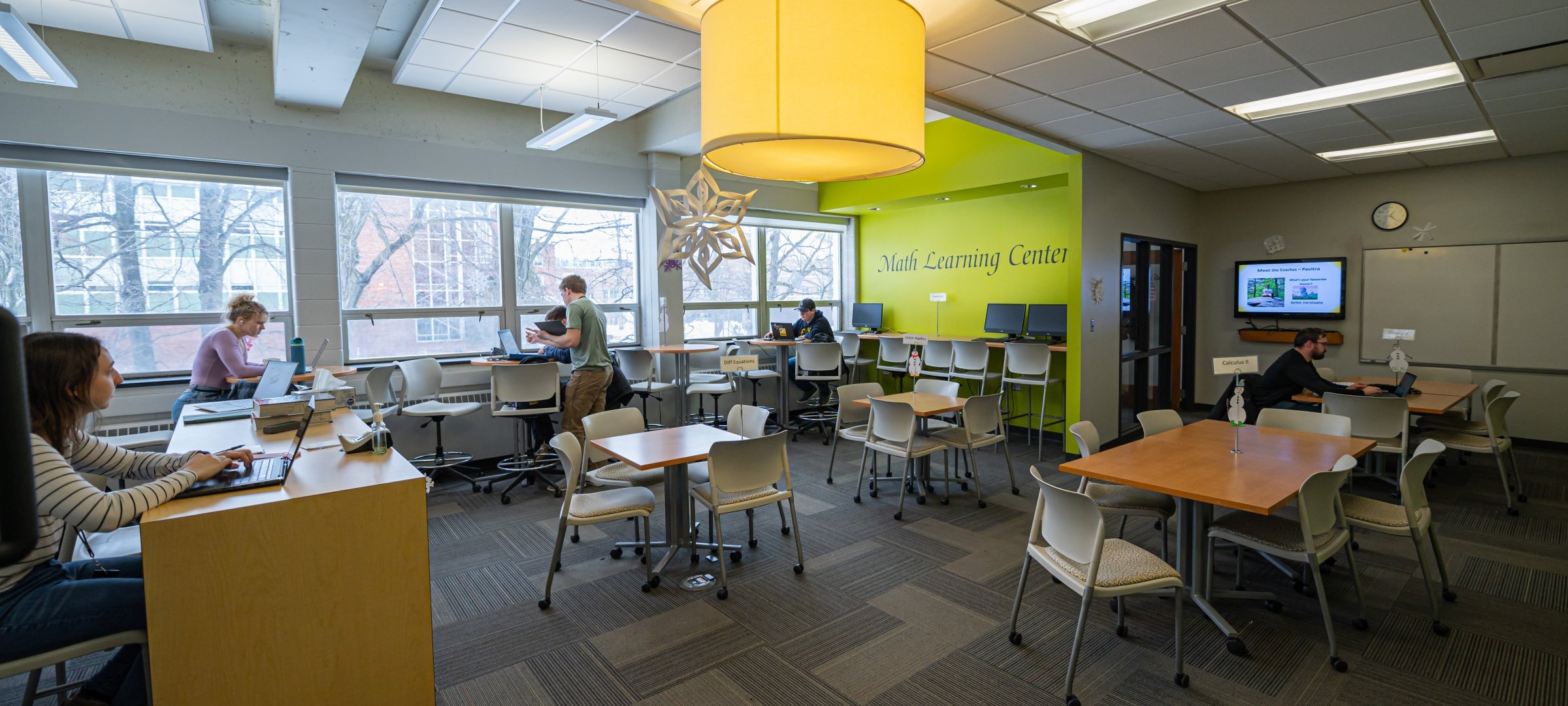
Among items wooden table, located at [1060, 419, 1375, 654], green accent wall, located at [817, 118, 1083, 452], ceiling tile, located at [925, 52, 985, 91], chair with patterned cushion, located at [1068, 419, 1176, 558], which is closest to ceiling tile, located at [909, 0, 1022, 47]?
ceiling tile, located at [925, 52, 985, 91]

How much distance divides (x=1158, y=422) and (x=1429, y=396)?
8.56ft

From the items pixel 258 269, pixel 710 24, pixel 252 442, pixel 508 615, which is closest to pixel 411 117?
pixel 258 269

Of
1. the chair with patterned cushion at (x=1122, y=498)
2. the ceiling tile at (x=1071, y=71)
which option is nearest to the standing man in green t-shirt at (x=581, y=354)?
the ceiling tile at (x=1071, y=71)

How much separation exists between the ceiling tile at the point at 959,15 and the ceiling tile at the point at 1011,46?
66mm

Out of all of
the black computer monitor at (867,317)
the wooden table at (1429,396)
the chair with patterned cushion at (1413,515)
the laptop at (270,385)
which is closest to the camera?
the chair with patterned cushion at (1413,515)

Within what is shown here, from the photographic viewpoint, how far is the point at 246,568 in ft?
6.31

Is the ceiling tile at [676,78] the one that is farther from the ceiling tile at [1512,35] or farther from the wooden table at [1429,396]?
the wooden table at [1429,396]

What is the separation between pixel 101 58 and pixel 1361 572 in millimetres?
8261

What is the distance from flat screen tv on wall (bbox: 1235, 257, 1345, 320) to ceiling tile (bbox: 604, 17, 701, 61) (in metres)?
6.73

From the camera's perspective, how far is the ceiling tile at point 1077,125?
4.95m

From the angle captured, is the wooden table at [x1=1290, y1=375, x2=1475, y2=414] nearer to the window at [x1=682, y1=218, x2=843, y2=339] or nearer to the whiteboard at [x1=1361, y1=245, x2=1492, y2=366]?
the whiteboard at [x1=1361, y1=245, x2=1492, y2=366]

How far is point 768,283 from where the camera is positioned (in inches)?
348

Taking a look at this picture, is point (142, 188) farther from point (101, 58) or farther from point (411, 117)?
point (411, 117)

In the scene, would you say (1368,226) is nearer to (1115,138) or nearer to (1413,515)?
(1115,138)
